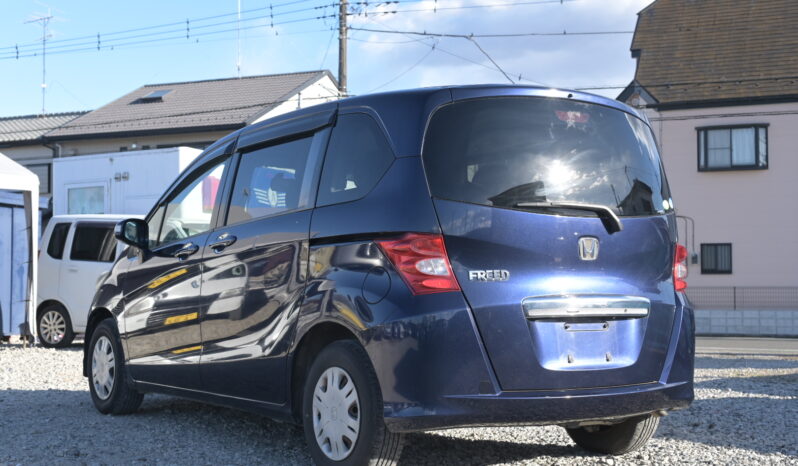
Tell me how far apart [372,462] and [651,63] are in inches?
1158

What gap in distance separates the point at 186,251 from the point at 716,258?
26.1m

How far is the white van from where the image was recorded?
13.8 metres

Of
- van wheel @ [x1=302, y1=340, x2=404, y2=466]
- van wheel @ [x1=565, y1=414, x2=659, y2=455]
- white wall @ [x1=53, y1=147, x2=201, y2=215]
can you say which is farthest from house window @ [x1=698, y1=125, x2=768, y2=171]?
van wheel @ [x1=302, y1=340, x2=404, y2=466]

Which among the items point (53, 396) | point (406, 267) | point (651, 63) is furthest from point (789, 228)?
point (406, 267)

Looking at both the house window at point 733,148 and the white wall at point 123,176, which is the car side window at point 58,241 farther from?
the house window at point 733,148

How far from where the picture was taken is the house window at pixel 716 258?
29.0 meters

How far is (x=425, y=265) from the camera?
3.96m

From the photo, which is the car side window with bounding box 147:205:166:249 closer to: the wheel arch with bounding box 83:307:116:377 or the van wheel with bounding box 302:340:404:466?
the wheel arch with bounding box 83:307:116:377

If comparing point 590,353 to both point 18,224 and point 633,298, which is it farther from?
point 18,224

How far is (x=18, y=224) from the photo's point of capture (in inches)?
524

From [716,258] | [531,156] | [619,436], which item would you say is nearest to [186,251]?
[531,156]

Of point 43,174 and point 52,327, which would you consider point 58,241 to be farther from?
point 43,174

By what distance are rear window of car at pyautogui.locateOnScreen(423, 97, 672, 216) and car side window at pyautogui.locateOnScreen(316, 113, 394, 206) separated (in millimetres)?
334

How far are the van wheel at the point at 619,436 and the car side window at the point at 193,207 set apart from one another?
9.03 feet
